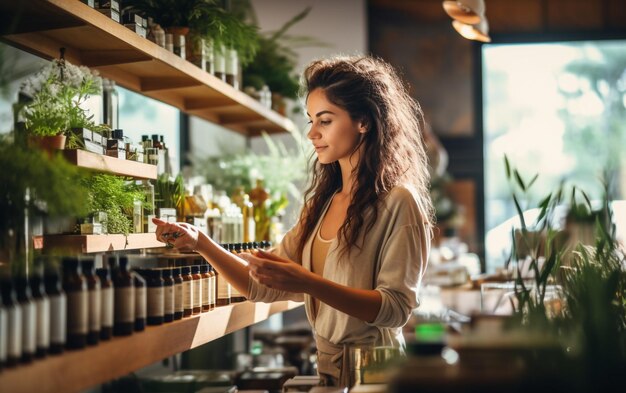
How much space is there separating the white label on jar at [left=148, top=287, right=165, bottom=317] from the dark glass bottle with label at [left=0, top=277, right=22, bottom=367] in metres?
0.57

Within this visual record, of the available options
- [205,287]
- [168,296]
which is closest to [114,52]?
[205,287]

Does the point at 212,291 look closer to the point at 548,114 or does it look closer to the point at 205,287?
the point at 205,287

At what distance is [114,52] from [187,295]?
3.02 ft

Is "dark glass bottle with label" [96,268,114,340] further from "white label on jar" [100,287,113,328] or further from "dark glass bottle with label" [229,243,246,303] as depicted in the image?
"dark glass bottle with label" [229,243,246,303]

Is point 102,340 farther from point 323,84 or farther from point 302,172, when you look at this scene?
point 302,172

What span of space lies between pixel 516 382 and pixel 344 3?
646 centimetres

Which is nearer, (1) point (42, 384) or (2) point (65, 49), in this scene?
(1) point (42, 384)

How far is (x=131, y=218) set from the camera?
2430 mm

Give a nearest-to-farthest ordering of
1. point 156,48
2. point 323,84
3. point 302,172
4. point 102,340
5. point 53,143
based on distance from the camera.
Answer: point 102,340 < point 53,143 < point 323,84 < point 156,48 < point 302,172

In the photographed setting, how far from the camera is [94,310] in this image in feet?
5.40

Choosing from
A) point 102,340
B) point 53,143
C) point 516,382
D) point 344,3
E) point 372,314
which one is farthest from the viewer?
point 344,3

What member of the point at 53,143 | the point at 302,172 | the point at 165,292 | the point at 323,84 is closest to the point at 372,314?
the point at 165,292

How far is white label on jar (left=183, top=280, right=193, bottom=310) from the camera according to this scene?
2.27 meters

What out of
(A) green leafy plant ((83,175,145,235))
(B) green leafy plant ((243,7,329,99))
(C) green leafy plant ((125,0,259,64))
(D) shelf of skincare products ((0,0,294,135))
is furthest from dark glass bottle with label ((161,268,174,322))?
(B) green leafy plant ((243,7,329,99))
